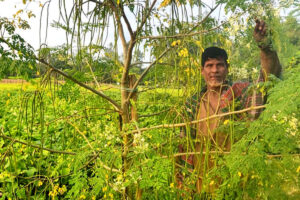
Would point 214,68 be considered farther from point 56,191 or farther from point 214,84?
point 56,191

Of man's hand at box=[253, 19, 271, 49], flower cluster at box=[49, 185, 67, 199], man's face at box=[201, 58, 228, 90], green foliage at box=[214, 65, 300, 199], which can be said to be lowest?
flower cluster at box=[49, 185, 67, 199]

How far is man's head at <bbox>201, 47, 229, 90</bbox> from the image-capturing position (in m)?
2.76

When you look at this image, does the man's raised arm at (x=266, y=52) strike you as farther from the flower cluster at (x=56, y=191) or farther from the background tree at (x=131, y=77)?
the flower cluster at (x=56, y=191)

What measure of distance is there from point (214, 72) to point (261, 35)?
90 cm

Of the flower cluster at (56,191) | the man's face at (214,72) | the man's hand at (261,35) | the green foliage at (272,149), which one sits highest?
the man's hand at (261,35)

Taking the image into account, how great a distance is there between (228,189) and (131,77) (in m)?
0.87

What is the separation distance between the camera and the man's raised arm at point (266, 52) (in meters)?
1.88

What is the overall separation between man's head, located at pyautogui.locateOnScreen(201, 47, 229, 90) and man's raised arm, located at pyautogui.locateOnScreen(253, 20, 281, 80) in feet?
2.67

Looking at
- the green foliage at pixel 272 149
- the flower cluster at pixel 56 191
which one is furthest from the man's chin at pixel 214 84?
the flower cluster at pixel 56 191

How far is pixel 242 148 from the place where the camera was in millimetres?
1330

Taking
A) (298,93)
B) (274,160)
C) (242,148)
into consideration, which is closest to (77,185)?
(242,148)

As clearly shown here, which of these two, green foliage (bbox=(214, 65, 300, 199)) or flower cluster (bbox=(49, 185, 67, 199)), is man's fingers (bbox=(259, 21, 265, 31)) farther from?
flower cluster (bbox=(49, 185, 67, 199))

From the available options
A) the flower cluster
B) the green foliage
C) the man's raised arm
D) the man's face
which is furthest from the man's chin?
the flower cluster

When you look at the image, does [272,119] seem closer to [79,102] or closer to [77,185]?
[77,185]
